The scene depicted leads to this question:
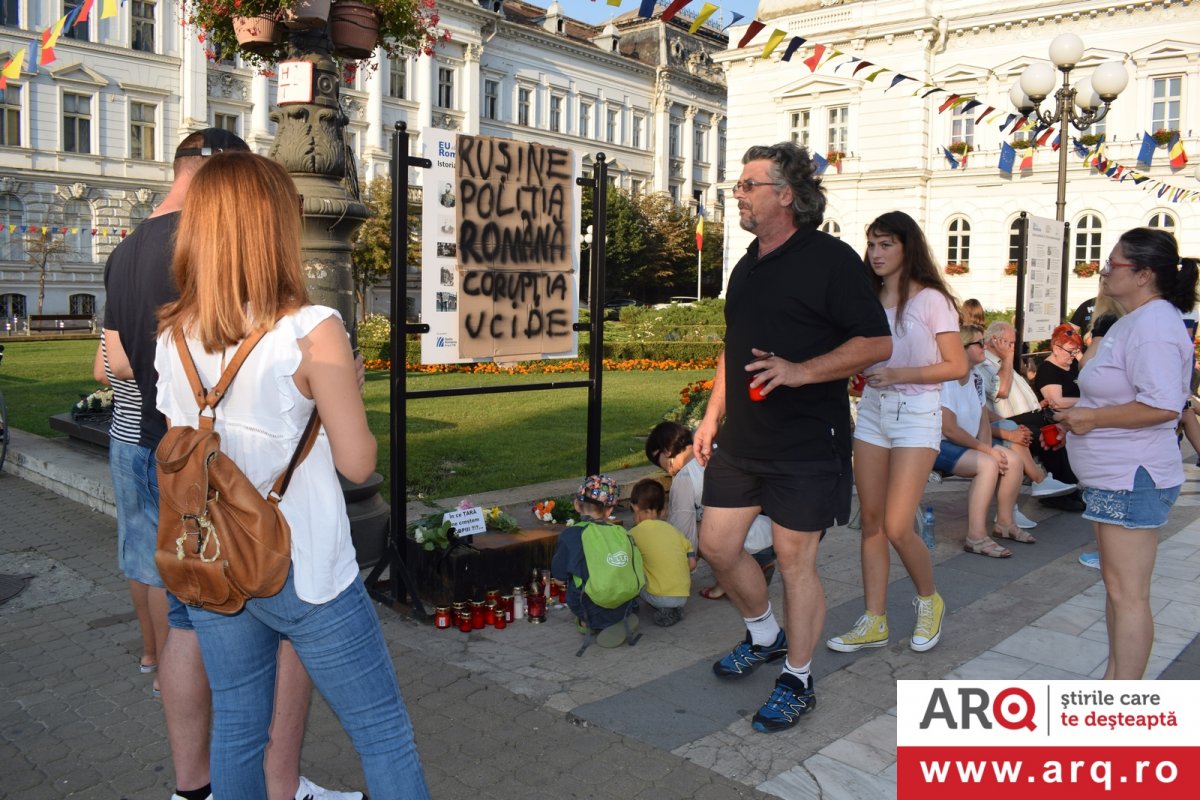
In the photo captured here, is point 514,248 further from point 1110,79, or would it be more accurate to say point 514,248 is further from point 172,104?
point 172,104

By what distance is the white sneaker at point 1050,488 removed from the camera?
791 cm

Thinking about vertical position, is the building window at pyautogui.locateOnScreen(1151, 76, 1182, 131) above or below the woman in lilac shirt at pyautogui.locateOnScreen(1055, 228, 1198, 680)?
above

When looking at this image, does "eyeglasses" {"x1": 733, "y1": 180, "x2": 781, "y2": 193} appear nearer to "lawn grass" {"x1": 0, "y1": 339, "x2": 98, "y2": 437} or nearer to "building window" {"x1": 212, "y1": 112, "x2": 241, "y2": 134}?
"lawn grass" {"x1": 0, "y1": 339, "x2": 98, "y2": 437}

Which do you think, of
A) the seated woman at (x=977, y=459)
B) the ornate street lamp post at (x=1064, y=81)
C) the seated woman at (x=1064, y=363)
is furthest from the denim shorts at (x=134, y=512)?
the ornate street lamp post at (x=1064, y=81)

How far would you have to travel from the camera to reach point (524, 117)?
6144 cm

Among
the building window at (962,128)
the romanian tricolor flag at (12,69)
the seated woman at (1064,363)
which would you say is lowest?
the seated woman at (1064,363)

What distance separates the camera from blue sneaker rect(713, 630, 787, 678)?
172 inches

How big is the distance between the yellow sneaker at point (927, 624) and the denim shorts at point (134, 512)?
3322 mm

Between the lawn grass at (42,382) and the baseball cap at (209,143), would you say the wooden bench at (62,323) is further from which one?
the baseball cap at (209,143)

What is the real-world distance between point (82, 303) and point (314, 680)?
149 feet

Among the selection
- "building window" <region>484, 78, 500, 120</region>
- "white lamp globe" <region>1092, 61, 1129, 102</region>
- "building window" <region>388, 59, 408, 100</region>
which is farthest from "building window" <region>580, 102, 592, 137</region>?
"white lamp globe" <region>1092, 61, 1129, 102</region>

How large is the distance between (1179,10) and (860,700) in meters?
37.2

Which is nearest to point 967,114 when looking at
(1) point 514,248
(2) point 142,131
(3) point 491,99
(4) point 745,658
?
(3) point 491,99

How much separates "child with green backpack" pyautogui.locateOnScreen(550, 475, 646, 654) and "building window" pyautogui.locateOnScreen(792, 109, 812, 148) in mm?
39940
